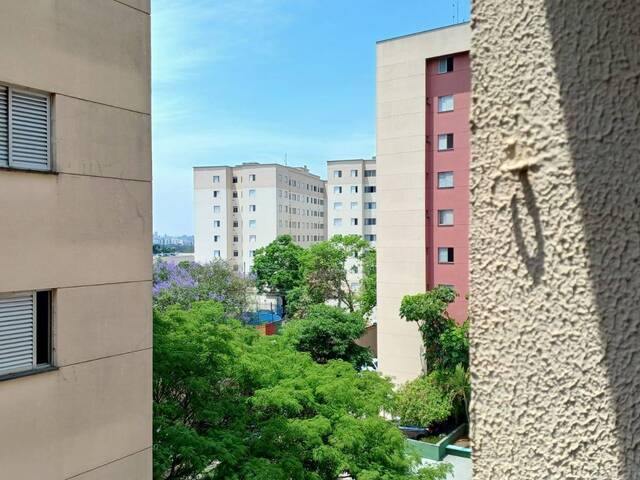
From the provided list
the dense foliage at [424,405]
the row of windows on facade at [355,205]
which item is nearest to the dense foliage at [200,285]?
the dense foliage at [424,405]

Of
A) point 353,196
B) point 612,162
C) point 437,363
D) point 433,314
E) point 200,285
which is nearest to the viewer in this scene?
point 612,162

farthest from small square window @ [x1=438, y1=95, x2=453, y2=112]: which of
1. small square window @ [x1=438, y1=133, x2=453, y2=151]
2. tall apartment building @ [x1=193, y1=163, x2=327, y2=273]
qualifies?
tall apartment building @ [x1=193, y1=163, x2=327, y2=273]

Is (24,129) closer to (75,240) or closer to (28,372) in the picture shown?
(75,240)

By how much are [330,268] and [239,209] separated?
14.5m

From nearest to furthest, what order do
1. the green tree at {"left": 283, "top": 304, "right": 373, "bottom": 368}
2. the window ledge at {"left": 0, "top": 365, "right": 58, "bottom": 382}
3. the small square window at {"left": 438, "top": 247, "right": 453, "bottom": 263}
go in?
the window ledge at {"left": 0, "top": 365, "right": 58, "bottom": 382}
the small square window at {"left": 438, "top": 247, "right": 453, "bottom": 263}
the green tree at {"left": 283, "top": 304, "right": 373, "bottom": 368}

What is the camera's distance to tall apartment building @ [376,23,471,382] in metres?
12.1

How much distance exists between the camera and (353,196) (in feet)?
110

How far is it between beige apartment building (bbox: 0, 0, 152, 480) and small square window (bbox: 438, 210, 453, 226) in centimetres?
932

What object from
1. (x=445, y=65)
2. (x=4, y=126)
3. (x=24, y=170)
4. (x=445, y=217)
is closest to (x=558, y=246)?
(x=24, y=170)

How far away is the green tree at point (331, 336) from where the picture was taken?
1315 cm

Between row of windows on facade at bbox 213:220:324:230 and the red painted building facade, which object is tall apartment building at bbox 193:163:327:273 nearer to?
row of windows on facade at bbox 213:220:324:230

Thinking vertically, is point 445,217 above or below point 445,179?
below

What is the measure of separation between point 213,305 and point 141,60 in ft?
17.1

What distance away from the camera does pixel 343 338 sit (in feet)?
43.7
